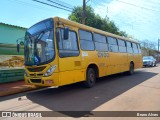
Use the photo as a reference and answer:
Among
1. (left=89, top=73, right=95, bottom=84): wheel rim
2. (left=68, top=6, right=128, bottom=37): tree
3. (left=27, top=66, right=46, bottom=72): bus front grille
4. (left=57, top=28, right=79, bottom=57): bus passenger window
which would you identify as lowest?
(left=89, top=73, right=95, bottom=84): wheel rim

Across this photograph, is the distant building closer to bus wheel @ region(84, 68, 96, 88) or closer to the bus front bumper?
the bus front bumper

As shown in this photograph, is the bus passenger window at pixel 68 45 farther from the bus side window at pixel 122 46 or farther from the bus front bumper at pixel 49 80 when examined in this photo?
the bus side window at pixel 122 46

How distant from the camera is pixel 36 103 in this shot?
6.72 metres

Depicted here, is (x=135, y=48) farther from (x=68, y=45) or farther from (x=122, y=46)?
(x=68, y=45)

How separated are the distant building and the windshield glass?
11.0ft

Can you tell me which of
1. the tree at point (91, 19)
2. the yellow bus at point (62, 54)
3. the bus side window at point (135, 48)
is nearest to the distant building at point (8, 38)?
the yellow bus at point (62, 54)

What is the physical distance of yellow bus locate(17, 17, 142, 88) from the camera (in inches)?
290

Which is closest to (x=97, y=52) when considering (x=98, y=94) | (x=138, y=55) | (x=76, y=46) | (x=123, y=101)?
(x=76, y=46)

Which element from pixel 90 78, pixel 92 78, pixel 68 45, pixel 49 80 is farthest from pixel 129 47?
pixel 49 80

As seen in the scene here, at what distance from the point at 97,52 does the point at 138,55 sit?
8.45 metres

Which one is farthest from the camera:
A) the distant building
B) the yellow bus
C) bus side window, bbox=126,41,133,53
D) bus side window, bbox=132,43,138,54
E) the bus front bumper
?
bus side window, bbox=132,43,138,54

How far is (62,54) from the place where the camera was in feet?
24.9

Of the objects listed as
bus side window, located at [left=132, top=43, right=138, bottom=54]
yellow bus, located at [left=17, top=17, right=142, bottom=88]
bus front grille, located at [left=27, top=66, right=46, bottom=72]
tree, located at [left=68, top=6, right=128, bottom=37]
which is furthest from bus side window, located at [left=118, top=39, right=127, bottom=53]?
tree, located at [left=68, top=6, right=128, bottom=37]

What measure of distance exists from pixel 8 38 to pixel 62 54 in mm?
5806
